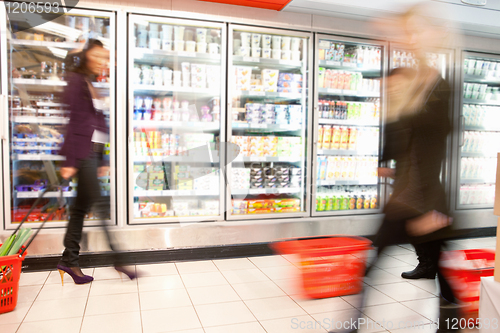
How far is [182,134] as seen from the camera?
3.58 meters

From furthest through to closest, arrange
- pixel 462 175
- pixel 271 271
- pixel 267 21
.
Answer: pixel 462 175, pixel 267 21, pixel 271 271

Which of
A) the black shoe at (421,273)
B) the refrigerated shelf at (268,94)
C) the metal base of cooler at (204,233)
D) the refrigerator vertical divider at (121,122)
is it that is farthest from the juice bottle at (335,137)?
the refrigerator vertical divider at (121,122)

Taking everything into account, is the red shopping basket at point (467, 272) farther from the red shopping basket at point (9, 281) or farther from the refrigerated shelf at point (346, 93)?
the red shopping basket at point (9, 281)

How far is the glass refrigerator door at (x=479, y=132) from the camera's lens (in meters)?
4.46

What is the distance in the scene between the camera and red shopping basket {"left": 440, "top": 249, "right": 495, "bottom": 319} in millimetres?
1839

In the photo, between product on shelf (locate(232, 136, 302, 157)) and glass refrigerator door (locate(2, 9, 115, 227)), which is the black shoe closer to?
product on shelf (locate(232, 136, 302, 157))

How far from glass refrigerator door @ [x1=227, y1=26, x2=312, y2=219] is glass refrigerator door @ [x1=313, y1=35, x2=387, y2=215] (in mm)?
202

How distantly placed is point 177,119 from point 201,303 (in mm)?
1945

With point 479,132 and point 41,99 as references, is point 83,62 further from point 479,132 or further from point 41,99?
point 479,132

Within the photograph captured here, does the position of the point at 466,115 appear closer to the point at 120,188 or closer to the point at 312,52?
the point at 312,52

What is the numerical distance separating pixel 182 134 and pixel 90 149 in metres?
1.20

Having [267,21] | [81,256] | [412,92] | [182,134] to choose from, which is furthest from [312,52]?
[81,256]

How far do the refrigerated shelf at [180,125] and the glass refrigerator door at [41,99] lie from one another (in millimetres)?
317

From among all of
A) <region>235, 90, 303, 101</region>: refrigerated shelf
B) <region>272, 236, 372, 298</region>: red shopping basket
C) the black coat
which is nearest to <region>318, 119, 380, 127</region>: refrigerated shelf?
<region>235, 90, 303, 101</region>: refrigerated shelf
